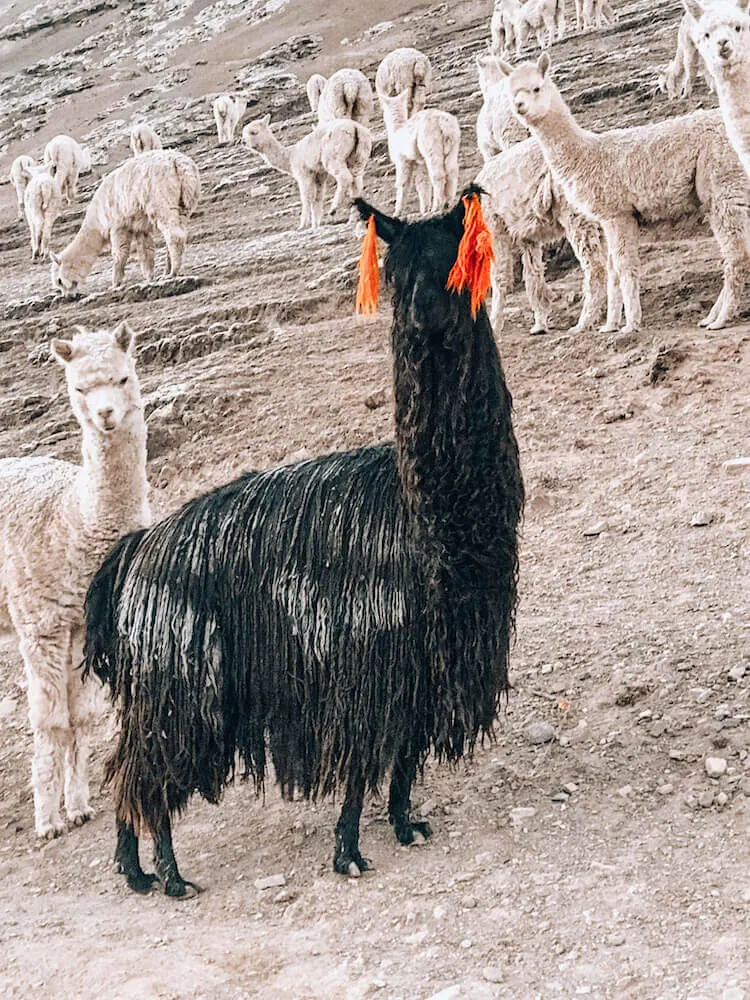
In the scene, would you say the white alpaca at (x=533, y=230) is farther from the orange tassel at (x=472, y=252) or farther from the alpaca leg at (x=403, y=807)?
the alpaca leg at (x=403, y=807)

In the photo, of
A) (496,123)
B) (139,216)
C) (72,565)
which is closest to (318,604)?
(72,565)

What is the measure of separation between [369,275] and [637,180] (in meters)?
5.62

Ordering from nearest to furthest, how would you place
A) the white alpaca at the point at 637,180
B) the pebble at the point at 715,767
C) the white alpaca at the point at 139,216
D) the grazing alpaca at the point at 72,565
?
the pebble at the point at 715,767
the grazing alpaca at the point at 72,565
the white alpaca at the point at 637,180
the white alpaca at the point at 139,216

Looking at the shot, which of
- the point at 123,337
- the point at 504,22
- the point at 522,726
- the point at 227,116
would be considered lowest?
the point at 522,726

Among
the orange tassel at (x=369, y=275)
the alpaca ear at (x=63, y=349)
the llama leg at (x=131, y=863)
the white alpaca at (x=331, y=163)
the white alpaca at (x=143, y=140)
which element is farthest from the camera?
the white alpaca at (x=143, y=140)

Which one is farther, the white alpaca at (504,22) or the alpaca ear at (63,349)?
the white alpaca at (504,22)

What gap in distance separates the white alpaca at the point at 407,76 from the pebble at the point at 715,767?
59.4ft

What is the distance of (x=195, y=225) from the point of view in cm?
1769

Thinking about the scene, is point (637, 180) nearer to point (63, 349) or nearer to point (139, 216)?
point (63, 349)

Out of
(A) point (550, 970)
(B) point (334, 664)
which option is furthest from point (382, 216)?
(A) point (550, 970)

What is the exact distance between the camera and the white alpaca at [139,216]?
49.1 feet

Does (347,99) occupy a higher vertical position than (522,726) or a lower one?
higher

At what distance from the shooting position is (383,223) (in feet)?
12.4

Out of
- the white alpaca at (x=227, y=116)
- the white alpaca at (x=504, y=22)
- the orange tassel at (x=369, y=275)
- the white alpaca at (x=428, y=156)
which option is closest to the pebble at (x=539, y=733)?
the orange tassel at (x=369, y=275)
